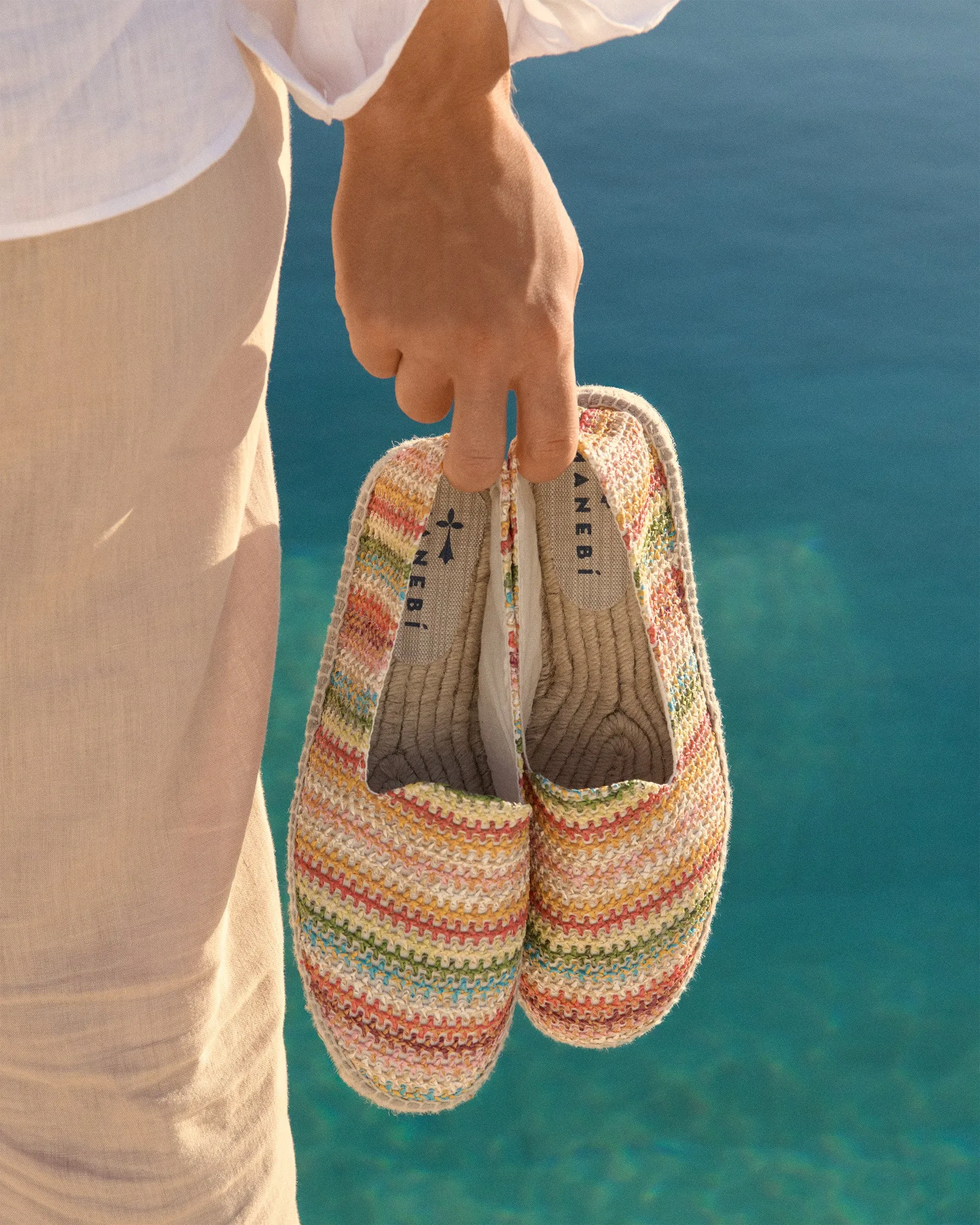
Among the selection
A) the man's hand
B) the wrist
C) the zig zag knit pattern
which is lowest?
the zig zag knit pattern

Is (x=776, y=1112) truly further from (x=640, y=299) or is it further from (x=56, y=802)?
(x=640, y=299)

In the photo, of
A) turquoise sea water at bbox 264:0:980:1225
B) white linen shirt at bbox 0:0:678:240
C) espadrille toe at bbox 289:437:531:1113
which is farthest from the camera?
turquoise sea water at bbox 264:0:980:1225

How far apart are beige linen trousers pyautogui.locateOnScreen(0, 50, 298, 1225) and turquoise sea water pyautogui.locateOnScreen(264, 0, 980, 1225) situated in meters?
0.48

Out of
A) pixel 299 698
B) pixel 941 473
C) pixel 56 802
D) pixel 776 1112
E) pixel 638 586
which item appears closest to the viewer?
pixel 56 802

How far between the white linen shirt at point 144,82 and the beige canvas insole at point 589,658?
0.31 m

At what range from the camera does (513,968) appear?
831 mm

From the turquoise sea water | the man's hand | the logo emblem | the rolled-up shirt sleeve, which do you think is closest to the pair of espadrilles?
the logo emblem

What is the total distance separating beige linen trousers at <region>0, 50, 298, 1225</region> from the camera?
0.56 m

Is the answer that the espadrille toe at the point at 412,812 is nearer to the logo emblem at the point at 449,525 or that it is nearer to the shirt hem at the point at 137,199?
the logo emblem at the point at 449,525

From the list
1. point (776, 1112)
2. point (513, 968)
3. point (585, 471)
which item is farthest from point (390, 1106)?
point (776, 1112)

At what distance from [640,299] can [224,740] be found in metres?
1.70

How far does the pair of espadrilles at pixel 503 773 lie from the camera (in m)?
0.79

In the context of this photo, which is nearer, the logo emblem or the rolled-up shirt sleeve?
the rolled-up shirt sleeve

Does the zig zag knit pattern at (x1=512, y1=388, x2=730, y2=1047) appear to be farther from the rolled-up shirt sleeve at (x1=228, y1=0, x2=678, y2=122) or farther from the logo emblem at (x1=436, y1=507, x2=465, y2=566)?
the rolled-up shirt sleeve at (x1=228, y1=0, x2=678, y2=122)
